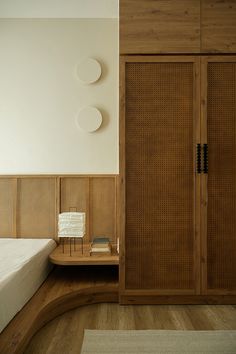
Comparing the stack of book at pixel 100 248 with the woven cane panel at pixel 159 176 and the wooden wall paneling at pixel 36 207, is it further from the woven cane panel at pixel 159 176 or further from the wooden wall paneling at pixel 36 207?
the wooden wall paneling at pixel 36 207

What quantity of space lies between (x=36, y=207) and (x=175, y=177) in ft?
5.05

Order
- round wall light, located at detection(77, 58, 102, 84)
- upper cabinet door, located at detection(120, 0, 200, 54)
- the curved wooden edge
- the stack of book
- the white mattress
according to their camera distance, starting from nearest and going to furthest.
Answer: the curved wooden edge → the white mattress → upper cabinet door, located at detection(120, 0, 200, 54) → the stack of book → round wall light, located at detection(77, 58, 102, 84)

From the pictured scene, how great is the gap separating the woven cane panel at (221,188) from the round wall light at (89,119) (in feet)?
3.90

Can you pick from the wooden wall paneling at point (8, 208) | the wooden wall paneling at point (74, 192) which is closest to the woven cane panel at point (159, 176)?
the wooden wall paneling at point (74, 192)

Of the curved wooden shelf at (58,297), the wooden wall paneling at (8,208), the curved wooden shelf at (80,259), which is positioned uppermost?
the wooden wall paneling at (8,208)

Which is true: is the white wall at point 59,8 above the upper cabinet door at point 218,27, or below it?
above

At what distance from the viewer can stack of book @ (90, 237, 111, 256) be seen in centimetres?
287

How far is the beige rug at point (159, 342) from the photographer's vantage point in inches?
78.0

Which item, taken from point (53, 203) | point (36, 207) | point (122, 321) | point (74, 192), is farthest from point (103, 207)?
→ point (122, 321)

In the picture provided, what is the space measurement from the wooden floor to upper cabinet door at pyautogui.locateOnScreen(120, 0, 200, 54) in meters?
2.08

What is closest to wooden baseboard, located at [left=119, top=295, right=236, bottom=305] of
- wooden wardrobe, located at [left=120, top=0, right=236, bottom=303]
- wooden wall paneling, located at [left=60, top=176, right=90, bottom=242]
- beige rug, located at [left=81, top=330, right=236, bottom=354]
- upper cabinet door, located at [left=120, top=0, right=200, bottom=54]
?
wooden wardrobe, located at [left=120, top=0, right=236, bottom=303]

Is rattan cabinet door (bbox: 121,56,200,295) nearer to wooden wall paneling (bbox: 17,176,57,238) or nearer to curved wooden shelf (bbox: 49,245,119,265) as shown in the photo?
curved wooden shelf (bbox: 49,245,119,265)

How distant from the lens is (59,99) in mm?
3418

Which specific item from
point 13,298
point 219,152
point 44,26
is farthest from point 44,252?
point 44,26
